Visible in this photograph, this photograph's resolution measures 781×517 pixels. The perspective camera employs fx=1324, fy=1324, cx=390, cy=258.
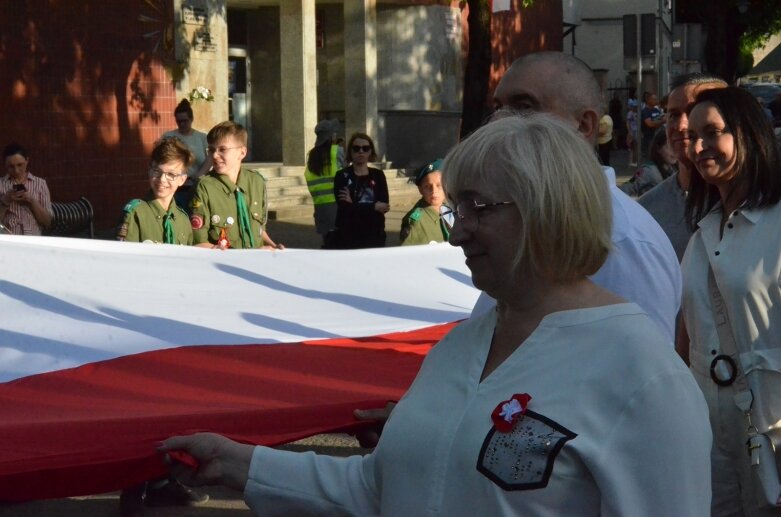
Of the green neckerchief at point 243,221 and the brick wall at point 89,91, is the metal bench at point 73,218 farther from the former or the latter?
the green neckerchief at point 243,221

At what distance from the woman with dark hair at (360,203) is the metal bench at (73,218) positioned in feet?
13.6

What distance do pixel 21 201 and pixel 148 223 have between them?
273cm

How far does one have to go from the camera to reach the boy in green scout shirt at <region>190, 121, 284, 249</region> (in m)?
7.59

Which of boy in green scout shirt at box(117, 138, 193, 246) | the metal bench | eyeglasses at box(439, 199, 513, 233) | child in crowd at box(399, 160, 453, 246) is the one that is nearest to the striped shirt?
boy in green scout shirt at box(117, 138, 193, 246)

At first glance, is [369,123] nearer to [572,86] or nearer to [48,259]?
[48,259]

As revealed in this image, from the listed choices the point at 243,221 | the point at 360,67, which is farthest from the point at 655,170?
the point at 360,67

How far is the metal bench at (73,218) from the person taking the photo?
1384 centimetres

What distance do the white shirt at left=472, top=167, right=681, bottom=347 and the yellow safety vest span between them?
8.98 meters

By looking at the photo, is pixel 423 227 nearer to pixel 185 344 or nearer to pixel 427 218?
pixel 427 218

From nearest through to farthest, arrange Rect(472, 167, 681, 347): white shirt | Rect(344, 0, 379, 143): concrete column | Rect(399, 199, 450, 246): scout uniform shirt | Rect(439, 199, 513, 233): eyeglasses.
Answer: Rect(439, 199, 513, 233): eyeglasses, Rect(472, 167, 681, 347): white shirt, Rect(399, 199, 450, 246): scout uniform shirt, Rect(344, 0, 379, 143): concrete column

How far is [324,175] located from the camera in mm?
12117

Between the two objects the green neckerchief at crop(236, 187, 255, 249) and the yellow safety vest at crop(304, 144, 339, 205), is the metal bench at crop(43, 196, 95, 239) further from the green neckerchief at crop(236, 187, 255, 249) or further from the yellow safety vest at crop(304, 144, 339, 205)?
the green neckerchief at crop(236, 187, 255, 249)

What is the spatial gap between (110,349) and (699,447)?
101 inches

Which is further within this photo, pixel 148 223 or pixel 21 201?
pixel 21 201
